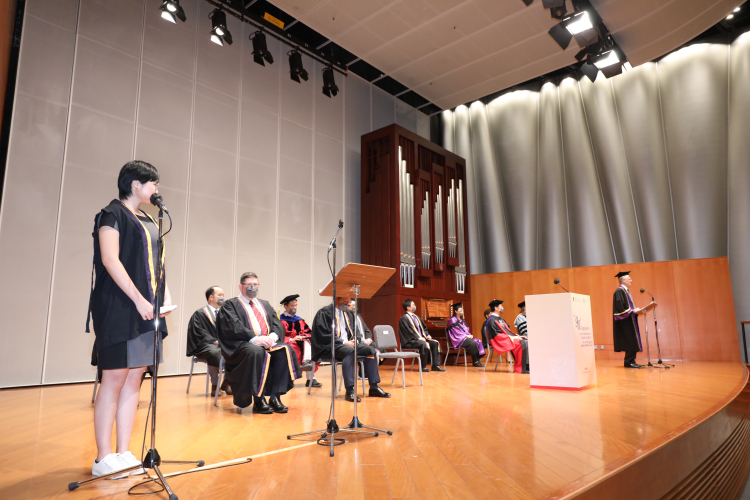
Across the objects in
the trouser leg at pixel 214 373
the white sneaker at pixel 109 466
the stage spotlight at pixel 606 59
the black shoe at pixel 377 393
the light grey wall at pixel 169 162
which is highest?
the stage spotlight at pixel 606 59

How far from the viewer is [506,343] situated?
7977 mm

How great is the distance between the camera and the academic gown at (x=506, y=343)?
798cm

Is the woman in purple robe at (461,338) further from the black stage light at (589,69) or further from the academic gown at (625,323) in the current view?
the black stage light at (589,69)

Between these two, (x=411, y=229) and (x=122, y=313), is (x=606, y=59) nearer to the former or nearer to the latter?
(x=411, y=229)

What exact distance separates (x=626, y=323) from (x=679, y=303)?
8.35ft

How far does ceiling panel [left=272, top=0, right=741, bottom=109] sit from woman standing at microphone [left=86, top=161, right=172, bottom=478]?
6.96 m

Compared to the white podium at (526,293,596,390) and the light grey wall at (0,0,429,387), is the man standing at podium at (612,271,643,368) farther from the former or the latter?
the light grey wall at (0,0,429,387)

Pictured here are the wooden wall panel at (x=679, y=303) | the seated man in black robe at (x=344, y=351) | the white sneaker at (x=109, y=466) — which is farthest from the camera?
the wooden wall panel at (x=679, y=303)

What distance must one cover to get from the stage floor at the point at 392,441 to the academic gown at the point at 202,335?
495mm

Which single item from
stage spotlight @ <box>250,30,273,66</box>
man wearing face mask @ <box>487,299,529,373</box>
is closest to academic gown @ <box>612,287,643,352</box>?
man wearing face mask @ <box>487,299,529,373</box>

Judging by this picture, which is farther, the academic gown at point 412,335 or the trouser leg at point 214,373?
the academic gown at point 412,335

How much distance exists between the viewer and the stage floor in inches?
84.6

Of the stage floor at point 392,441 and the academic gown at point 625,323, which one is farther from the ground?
the academic gown at point 625,323

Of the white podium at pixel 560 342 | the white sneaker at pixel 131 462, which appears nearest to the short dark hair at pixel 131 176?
the white sneaker at pixel 131 462
